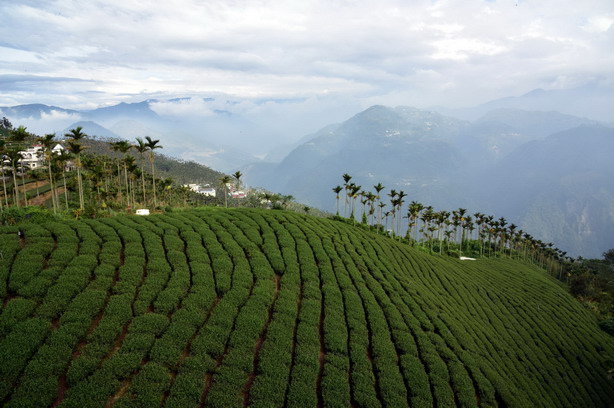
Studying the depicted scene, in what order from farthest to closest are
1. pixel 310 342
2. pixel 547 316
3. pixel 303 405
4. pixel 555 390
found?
pixel 547 316, pixel 555 390, pixel 310 342, pixel 303 405

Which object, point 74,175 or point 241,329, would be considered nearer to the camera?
point 241,329

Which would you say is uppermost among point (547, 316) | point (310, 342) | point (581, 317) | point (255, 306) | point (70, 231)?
point (70, 231)

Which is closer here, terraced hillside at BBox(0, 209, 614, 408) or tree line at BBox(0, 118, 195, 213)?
terraced hillside at BBox(0, 209, 614, 408)

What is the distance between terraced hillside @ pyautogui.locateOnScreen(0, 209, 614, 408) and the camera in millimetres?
15312

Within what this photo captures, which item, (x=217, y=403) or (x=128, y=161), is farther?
(x=128, y=161)

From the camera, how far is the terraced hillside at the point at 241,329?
15312 millimetres

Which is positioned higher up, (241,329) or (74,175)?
(74,175)

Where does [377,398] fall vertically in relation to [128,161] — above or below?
below

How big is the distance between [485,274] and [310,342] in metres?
44.5

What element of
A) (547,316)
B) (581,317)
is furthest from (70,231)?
(581,317)

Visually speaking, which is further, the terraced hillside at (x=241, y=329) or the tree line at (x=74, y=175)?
the tree line at (x=74, y=175)

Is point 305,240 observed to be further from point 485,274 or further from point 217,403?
point 485,274

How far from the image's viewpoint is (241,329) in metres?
19.4

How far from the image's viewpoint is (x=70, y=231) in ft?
83.8
